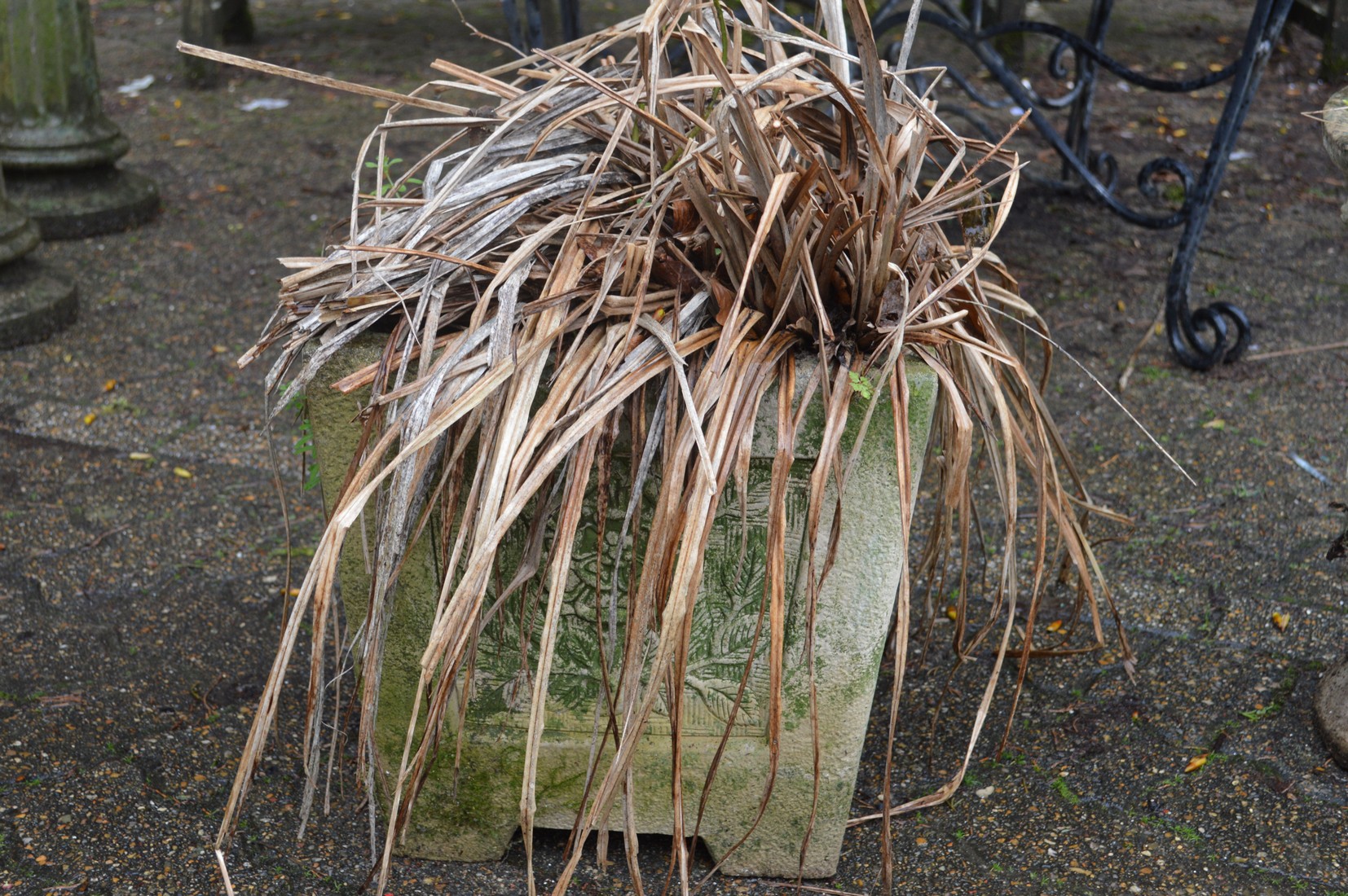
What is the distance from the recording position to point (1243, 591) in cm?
223

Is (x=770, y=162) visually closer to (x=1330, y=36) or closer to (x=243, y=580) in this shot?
(x=243, y=580)

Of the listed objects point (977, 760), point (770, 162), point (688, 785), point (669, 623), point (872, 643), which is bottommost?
point (977, 760)

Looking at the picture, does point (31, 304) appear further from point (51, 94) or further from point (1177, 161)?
point (1177, 161)

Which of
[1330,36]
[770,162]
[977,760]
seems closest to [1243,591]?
[977,760]

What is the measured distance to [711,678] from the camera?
1.54 meters

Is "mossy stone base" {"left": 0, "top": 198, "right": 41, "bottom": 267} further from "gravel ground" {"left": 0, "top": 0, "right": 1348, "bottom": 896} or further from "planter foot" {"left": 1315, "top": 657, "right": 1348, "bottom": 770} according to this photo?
"planter foot" {"left": 1315, "top": 657, "right": 1348, "bottom": 770}

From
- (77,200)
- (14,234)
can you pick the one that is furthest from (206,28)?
(14,234)

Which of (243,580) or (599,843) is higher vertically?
(599,843)

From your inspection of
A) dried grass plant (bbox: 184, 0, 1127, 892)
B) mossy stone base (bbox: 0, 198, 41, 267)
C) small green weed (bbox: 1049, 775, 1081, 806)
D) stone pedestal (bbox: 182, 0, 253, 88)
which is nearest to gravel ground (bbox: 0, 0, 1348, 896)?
small green weed (bbox: 1049, 775, 1081, 806)

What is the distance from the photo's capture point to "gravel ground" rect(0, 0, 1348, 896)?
1.67 m

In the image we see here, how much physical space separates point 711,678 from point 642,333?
448 mm

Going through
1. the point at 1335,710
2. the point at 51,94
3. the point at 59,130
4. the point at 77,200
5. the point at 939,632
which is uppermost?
the point at 51,94

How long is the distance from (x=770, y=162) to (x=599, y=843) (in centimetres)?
79

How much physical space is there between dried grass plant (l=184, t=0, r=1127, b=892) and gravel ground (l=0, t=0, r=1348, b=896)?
350 mm
